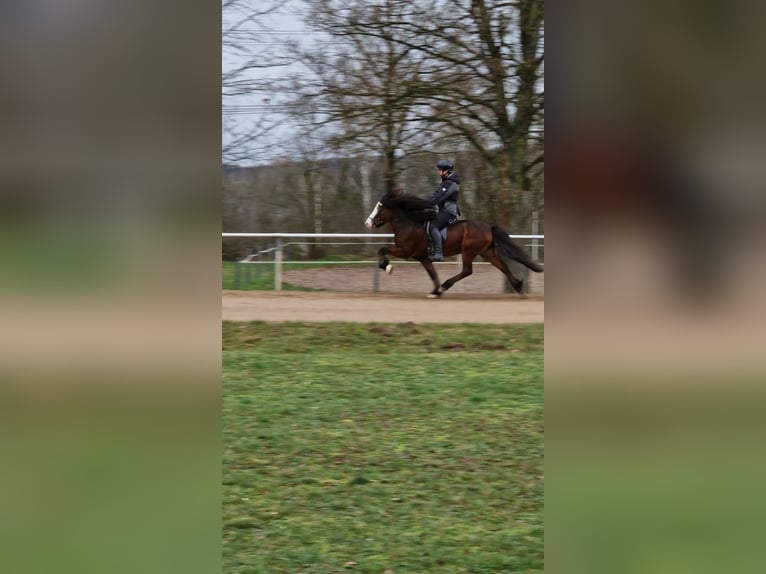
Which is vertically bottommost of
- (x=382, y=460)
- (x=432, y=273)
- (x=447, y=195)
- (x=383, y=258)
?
(x=382, y=460)

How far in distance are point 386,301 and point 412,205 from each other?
1338mm

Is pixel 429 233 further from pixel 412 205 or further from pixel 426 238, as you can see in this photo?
pixel 412 205

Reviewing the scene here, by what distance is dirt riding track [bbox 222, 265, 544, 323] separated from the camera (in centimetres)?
945

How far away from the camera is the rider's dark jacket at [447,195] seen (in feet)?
34.6

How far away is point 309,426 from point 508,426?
1.31 metres

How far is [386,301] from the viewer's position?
10.6 metres

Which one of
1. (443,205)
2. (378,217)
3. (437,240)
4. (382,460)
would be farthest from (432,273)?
(382,460)

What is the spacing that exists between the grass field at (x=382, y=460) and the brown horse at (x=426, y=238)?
2693 mm

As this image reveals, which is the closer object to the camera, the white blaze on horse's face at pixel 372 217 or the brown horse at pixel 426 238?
the white blaze on horse's face at pixel 372 217
